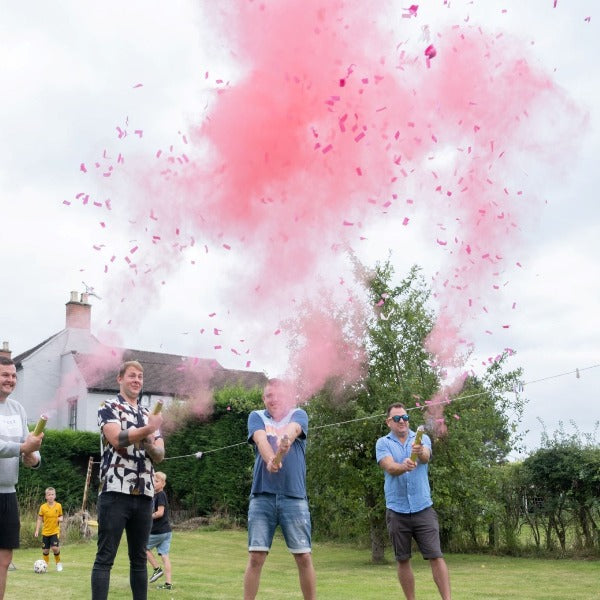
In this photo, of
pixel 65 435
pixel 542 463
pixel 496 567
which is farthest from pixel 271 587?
pixel 65 435

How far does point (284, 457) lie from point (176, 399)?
942 inches

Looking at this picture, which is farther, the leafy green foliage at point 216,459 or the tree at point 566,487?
the leafy green foliage at point 216,459

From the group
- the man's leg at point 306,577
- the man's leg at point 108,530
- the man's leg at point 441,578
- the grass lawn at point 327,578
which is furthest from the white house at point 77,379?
the man's leg at point 108,530

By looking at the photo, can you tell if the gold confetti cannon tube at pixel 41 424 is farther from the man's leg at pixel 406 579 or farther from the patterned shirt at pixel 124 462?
the man's leg at pixel 406 579

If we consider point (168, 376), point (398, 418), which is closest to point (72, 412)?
point (168, 376)

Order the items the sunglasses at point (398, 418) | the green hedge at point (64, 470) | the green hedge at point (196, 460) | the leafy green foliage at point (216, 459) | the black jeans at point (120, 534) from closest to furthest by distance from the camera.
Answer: the black jeans at point (120, 534), the sunglasses at point (398, 418), the green hedge at point (64, 470), the green hedge at point (196, 460), the leafy green foliage at point (216, 459)

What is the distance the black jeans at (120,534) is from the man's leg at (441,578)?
8.16 feet

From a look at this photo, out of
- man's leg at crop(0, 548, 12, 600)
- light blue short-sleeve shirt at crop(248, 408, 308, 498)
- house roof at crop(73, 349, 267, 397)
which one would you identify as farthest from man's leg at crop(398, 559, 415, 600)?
house roof at crop(73, 349, 267, 397)

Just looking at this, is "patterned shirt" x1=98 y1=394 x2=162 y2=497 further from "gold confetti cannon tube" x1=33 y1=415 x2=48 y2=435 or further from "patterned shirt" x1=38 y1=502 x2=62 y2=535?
"patterned shirt" x1=38 y1=502 x2=62 y2=535

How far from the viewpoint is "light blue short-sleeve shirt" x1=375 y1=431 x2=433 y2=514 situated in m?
6.70

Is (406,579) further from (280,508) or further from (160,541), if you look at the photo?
(160,541)

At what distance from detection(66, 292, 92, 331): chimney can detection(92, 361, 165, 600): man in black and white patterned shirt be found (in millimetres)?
23939

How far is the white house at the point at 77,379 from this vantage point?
Answer: 29.7 meters

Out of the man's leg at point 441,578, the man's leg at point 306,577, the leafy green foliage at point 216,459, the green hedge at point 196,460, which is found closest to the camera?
the man's leg at point 306,577
